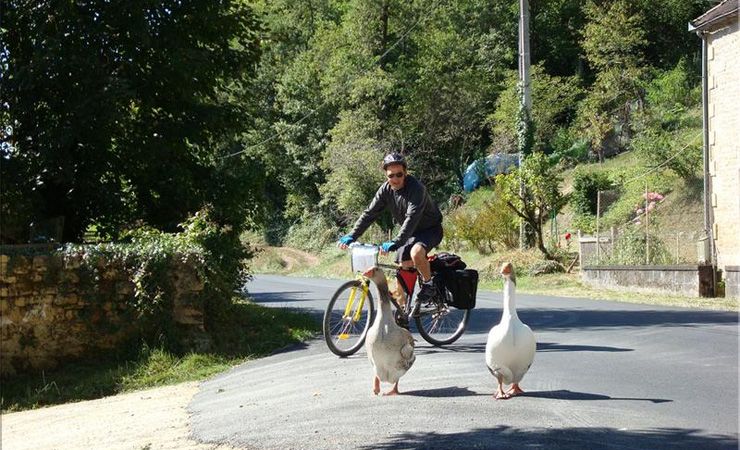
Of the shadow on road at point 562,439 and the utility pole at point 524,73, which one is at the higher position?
the utility pole at point 524,73

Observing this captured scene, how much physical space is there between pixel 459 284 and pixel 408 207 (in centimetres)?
114

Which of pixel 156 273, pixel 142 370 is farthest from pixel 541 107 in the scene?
pixel 142 370

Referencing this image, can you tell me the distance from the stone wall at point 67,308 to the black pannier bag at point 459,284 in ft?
13.1

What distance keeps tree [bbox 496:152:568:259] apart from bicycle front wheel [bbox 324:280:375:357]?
16110 millimetres

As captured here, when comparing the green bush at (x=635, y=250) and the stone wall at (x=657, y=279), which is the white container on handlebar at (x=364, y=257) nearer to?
the stone wall at (x=657, y=279)

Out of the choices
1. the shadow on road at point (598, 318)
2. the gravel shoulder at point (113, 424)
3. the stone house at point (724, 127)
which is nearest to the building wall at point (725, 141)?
the stone house at point (724, 127)

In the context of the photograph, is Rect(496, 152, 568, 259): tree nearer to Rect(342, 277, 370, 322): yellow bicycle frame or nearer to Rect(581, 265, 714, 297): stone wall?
Rect(581, 265, 714, 297): stone wall

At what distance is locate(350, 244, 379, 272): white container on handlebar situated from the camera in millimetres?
8320

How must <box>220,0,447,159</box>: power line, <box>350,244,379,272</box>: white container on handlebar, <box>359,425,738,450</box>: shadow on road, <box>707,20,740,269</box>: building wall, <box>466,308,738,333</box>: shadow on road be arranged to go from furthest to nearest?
<box>220,0,447,159</box>: power line
<box>707,20,740,269</box>: building wall
<box>466,308,738,333</box>: shadow on road
<box>350,244,379,272</box>: white container on handlebar
<box>359,425,738,450</box>: shadow on road

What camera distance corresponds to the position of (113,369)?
11.2 m

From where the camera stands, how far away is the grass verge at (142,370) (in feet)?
34.6

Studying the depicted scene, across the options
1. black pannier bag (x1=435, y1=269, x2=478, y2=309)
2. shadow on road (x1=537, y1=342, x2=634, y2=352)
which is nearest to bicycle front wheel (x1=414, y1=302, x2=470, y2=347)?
A: black pannier bag (x1=435, y1=269, x2=478, y2=309)

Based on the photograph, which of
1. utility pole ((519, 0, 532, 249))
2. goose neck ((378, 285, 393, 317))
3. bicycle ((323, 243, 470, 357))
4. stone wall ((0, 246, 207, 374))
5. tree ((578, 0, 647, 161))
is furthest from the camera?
tree ((578, 0, 647, 161))

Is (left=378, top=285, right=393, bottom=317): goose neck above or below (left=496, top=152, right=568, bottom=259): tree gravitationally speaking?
below
